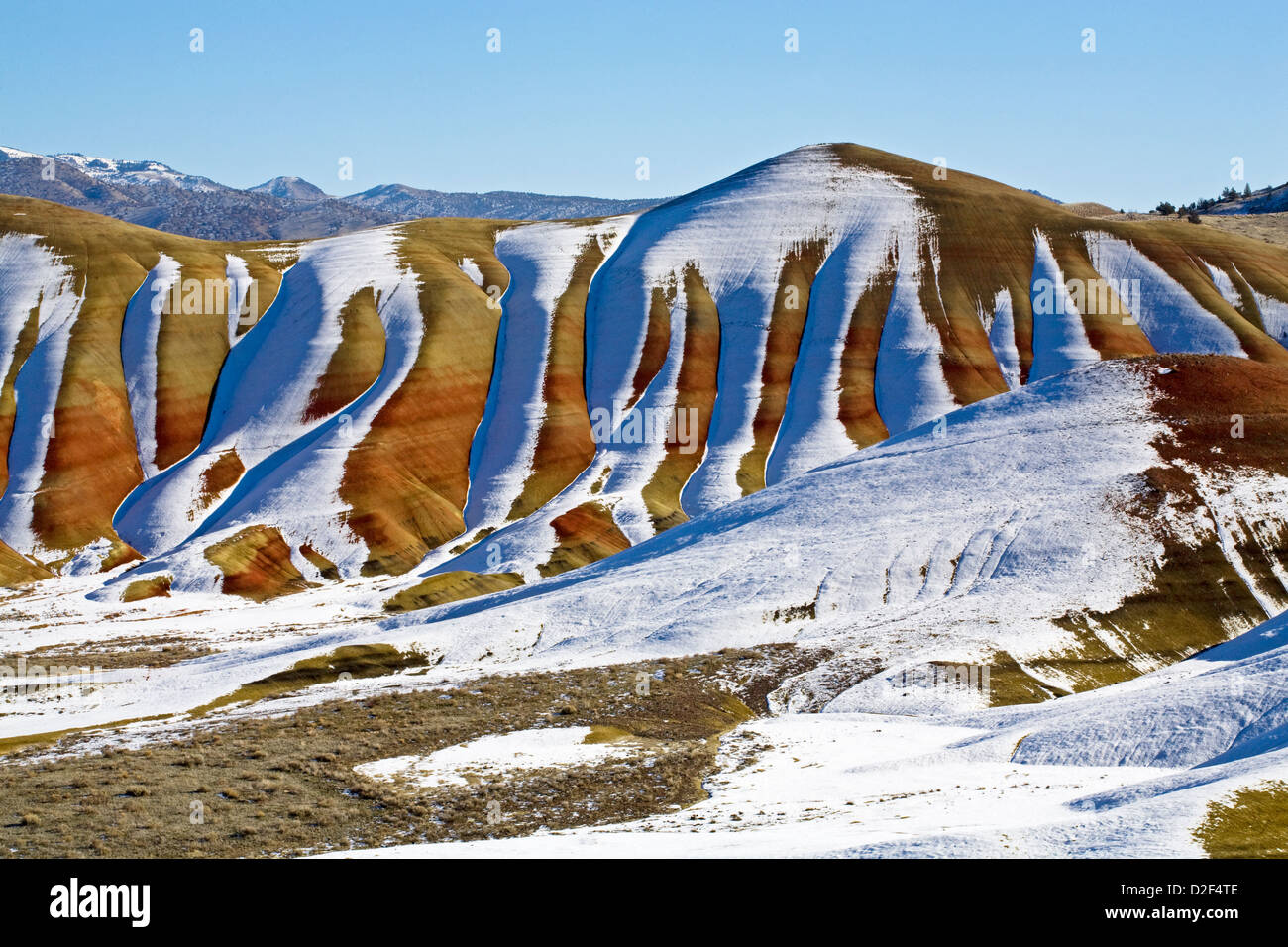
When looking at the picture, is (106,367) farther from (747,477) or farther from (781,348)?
(781,348)

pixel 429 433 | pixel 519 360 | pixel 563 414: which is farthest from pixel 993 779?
pixel 519 360

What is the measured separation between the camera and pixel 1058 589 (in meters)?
64.1

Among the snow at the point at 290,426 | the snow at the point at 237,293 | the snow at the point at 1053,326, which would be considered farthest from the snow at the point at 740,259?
the snow at the point at 237,293

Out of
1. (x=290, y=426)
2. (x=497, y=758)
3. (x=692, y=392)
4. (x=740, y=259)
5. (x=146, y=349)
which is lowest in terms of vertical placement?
(x=497, y=758)

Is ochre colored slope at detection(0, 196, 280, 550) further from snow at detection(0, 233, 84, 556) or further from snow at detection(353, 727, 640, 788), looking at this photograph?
snow at detection(353, 727, 640, 788)

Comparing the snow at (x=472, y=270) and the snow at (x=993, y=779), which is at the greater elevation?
the snow at (x=472, y=270)

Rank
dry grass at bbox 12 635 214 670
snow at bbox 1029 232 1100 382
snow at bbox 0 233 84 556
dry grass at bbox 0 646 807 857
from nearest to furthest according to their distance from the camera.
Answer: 1. dry grass at bbox 0 646 807 857
2. dry grass at bbox 12 635 214 670
3. snow at bbox 0 233 84 556
4. snow at bbox 1029 232 1100 382

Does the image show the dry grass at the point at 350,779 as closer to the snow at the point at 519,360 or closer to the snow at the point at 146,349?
the snow at the point at 519,360

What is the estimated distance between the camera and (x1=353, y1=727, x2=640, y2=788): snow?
4197 centimetres

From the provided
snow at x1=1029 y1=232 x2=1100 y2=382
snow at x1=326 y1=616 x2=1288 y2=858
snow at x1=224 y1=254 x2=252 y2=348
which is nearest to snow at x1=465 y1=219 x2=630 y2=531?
snow at x1=224 y1=254 x2=252 y2=348

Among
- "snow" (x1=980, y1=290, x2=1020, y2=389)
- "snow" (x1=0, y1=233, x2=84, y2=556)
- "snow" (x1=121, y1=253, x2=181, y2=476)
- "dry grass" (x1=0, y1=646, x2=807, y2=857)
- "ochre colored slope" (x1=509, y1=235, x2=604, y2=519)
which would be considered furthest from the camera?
"snow" (x1=980, y1=290, x2=1020, y2=389)

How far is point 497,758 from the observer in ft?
146

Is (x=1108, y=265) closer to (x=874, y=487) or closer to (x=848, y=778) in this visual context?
(x=874, y=487)

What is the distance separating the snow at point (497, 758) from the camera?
41969mm
